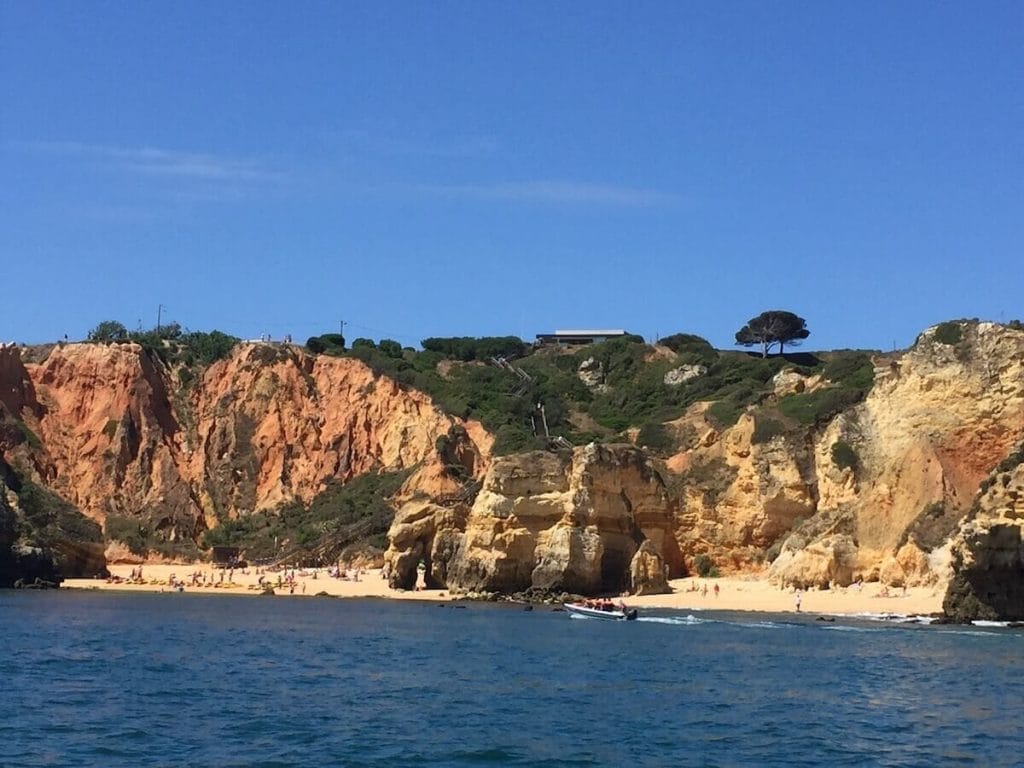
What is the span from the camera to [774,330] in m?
101

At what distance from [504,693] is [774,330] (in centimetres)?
7627

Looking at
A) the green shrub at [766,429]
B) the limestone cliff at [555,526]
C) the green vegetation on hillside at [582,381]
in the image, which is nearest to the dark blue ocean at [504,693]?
the limestone cliff at [555,526]

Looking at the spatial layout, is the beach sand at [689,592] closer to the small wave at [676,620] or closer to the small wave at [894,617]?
the small wave at [894,617]

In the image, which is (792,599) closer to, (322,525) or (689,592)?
(689,592)

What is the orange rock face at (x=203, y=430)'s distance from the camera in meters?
82.4

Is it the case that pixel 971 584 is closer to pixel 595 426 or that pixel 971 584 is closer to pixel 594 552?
pixel 594 552

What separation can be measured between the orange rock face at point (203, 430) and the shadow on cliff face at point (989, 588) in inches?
1615

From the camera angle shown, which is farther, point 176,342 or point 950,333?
point 176,342

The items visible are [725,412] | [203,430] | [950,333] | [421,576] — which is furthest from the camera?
[203,430]

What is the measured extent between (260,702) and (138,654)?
9566 mm

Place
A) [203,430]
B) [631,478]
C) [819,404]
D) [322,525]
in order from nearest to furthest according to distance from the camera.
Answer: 1. [631,478]
2. [819,404]
3. [322,525]
4. [203,430]

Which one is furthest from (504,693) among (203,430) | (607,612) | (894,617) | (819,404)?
(203,430)

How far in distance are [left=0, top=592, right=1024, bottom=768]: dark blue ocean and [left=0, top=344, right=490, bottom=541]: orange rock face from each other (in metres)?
38.1

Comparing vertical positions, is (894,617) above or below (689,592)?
below
